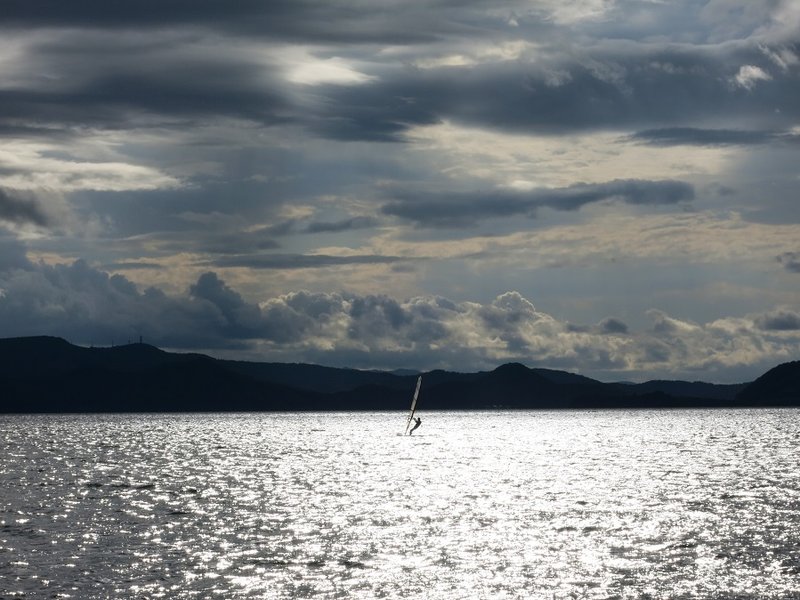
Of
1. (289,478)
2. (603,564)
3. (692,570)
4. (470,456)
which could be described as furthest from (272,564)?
(470,456)

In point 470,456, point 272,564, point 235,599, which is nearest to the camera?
point 235,599

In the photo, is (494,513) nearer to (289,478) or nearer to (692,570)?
(692,570)

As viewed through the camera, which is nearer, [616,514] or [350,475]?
[616,514]

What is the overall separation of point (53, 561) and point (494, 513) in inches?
1586

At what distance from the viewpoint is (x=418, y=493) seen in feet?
376

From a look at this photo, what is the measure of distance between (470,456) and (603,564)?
5062 inches

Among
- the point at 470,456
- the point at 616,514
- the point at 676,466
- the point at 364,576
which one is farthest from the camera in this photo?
the point at 470,456

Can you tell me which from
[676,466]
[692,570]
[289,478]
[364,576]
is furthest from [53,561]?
[676,466]

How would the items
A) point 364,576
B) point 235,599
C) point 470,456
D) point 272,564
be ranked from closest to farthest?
point 235,599, point 364,576, point 272,564, point 470,456

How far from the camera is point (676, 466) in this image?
15975 cm

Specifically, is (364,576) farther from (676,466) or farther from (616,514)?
(676,466)

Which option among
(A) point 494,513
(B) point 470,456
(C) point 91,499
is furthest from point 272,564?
(B) point 470,456

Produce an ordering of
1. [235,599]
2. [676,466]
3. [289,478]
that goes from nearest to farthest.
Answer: [235,599] < [289,478] < [676,466]

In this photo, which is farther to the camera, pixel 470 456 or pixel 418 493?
pixel 470 456
